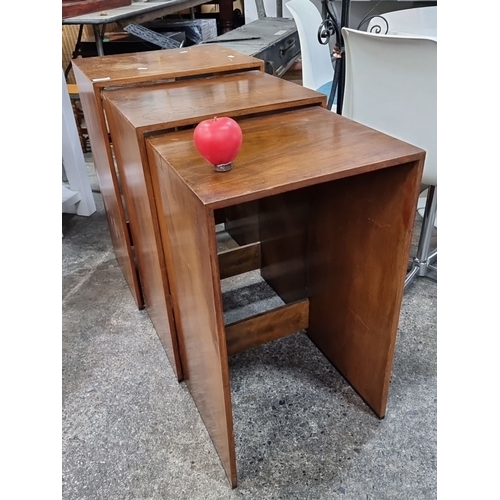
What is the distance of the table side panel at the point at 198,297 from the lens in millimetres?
829

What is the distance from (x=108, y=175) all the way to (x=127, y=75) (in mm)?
354

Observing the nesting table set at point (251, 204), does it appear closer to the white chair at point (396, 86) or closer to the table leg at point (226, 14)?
the white chair at point (396, 86)

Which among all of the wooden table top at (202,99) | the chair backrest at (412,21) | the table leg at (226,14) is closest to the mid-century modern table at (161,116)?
the wooden table top at (202,99)

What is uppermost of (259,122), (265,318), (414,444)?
(259,122)

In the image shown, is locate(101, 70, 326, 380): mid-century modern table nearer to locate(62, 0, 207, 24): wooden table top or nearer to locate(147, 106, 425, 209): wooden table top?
locate(147, 106, 425, 209): wooden table top

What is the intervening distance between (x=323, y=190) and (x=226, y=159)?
484 millimetres

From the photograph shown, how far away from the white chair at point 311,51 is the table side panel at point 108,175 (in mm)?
968

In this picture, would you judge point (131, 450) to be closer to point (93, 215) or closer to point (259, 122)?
point (259, 122)

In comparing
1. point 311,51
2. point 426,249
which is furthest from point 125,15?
point 426,249

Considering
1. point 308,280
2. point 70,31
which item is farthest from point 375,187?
point 70,31

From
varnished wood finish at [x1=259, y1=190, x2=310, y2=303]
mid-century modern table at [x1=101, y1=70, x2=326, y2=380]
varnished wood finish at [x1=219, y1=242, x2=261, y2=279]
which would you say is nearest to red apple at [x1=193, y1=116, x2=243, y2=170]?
mid-century modern table at [x1=101, y1=70, x2=326, y2=380]

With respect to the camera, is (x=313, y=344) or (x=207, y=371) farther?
(x=313, y=344)

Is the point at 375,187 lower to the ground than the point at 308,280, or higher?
higher

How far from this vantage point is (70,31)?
411 centimetres
